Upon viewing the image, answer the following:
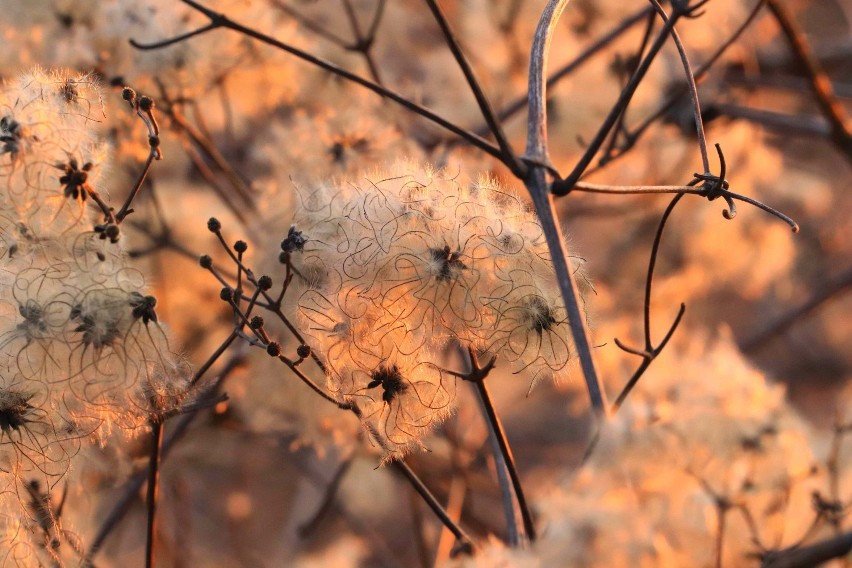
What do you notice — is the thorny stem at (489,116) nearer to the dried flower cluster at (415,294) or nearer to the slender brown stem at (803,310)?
the dried flower cluster at (415,294)

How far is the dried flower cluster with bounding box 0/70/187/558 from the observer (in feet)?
3.04

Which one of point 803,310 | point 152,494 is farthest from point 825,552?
point 803,310

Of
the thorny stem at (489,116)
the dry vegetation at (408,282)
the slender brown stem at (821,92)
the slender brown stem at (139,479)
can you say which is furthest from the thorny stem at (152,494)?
the slender brown stem at (821,92)

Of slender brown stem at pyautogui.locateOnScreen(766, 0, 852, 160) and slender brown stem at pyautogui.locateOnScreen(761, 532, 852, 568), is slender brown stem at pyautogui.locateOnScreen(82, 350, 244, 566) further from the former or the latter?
slender brown stem at pyautogui.locateOnScreen(766, 0, 852, 160)

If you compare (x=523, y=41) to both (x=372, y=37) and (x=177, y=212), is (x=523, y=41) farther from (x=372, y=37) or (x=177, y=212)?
(x=177, y=212)

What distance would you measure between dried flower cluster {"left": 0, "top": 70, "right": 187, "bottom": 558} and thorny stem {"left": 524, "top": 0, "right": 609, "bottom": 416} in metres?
0.41

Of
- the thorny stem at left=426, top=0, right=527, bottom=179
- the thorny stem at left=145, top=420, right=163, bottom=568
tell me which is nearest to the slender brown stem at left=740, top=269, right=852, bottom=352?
the thorny stem at left=426, top=0, right=527, bottom=179

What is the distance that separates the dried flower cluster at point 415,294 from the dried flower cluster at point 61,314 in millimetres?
185

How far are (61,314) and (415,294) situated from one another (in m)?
0.37

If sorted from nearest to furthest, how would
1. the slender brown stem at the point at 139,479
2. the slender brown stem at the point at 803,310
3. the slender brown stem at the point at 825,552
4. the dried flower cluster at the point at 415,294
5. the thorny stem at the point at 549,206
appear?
1. the slender brown stem at the point at 825,552
2. the thorny stem at the point at 549,206
3. the dried flower cluster at the point at 415,294
4. the slender brown stem at the point at 139,479
5. the slender brown stem at the point at 803,310

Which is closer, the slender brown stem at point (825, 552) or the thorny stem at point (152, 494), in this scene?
the slender brown stem at point (825, 552)

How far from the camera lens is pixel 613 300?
2283 mm

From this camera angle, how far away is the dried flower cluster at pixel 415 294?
3.27 ft

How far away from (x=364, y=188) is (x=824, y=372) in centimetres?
300
